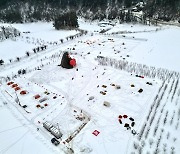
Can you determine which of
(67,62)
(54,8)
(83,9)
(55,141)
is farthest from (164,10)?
(55,141)

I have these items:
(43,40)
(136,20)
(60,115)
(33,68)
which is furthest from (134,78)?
(136,20)

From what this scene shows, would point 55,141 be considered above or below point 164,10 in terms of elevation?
below

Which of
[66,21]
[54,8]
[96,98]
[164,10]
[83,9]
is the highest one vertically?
[54,8]

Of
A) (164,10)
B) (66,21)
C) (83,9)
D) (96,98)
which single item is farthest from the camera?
(83,9)

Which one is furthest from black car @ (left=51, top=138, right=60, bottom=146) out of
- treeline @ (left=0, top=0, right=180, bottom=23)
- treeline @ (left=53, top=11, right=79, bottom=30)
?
treeline @ (left=0, top=0, right=180, bottom=23)

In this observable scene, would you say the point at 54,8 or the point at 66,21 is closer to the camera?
the point at 66,21

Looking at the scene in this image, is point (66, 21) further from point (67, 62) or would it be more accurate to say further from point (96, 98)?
point (96, 98)

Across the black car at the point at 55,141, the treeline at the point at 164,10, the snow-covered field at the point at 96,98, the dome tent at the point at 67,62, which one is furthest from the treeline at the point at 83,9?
the black car at the point at 55,141

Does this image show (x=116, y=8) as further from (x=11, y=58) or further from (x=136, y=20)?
(x=11, y=58)

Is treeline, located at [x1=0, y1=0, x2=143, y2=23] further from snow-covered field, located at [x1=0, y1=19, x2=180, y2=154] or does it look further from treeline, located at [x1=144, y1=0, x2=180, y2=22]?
snow-covered field, located at [x1=0, y1=19, x2=180, y2=154]

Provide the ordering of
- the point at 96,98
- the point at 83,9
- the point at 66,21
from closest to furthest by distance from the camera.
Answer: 1. the point at 96,98
2. the point at 66,21
3. the point at 83,9
